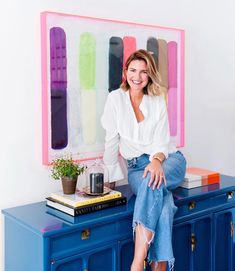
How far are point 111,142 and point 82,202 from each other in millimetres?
472

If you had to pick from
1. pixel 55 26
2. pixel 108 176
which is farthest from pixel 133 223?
pixel 55 26

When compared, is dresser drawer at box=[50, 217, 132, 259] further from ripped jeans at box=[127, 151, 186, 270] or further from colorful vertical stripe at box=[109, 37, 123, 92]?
colorful vertical stripe at box=[109, 37, 123, 92]

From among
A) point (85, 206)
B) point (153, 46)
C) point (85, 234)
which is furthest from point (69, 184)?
point (153, 46)

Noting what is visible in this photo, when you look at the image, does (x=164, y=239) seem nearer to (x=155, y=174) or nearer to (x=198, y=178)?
(x=155, y=174)

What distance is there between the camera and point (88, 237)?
1871mm

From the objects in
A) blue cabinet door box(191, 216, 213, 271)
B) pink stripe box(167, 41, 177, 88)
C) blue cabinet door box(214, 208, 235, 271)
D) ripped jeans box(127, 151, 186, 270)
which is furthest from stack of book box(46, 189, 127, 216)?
pink stripe box(167, 41, 177, 88)

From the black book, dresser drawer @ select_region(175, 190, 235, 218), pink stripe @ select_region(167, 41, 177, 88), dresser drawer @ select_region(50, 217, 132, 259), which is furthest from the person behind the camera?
pink stripe @ select_region(167, 41, 177, 88)

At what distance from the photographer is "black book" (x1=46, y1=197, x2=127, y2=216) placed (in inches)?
74.0

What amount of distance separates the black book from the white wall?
21cm

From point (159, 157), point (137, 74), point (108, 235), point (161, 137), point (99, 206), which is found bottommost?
point (108, 235)

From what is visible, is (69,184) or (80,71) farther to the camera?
(80,71)

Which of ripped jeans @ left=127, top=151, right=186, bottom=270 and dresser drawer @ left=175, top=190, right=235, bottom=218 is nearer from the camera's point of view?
ripped jeans @ left=127, top=151, right=186, bottom=270

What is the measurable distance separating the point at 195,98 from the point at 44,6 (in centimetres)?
129

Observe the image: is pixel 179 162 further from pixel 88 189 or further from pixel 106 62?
pixel 106 62
